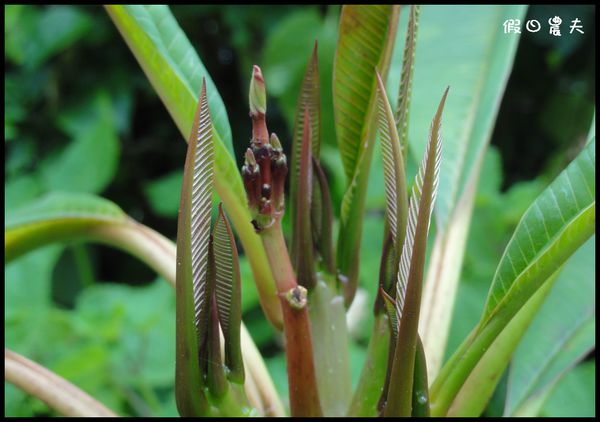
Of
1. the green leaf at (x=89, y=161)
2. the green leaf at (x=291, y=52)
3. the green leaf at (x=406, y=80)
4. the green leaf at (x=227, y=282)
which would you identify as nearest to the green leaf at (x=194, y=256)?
the green leaf at (x=227, y=282)

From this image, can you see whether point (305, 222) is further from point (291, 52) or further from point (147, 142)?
point (147, 142)

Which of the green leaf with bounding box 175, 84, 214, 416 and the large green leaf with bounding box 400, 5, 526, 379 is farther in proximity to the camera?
the large green leaf with bounding box 400, 5, 526, 379

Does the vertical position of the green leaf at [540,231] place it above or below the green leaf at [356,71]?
below

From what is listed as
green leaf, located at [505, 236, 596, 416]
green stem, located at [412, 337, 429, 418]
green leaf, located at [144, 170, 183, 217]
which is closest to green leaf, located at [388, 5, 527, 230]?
green leaf, located at [505, 236, 596, 416]

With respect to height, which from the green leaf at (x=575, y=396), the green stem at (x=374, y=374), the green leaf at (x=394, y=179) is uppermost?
the green leaf at (x=394, y=179)

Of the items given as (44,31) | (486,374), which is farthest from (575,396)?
(44,31)

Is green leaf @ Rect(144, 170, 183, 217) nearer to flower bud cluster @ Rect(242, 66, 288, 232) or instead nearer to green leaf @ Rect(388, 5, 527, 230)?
green leaf @ Rect(388, 5, 527, 230)

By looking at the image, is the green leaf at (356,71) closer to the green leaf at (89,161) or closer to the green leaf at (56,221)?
the green leaf at (56,221)
